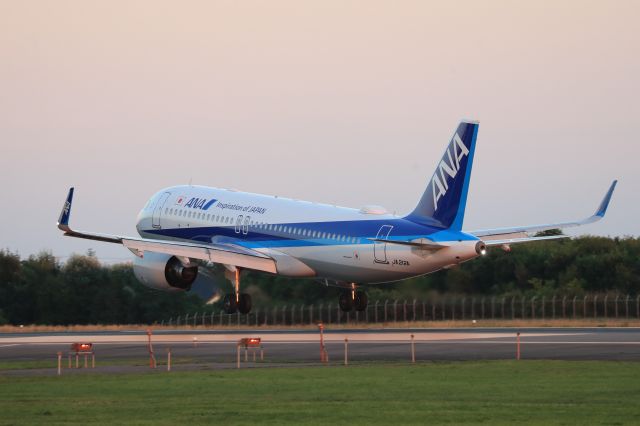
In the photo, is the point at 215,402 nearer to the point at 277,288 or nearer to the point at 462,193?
the point at 462,193

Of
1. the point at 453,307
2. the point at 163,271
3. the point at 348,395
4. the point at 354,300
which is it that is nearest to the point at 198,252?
the point at 163,271

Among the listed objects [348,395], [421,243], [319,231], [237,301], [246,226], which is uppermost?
[246,226]

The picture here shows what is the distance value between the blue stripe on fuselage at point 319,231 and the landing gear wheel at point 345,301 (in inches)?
155

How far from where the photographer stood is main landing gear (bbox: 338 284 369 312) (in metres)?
64.2

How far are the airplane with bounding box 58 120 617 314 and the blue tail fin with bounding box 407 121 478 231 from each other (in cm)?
4

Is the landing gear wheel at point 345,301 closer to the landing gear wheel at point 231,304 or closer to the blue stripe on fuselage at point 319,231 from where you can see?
the blue stripe on fuselage at point 319,231

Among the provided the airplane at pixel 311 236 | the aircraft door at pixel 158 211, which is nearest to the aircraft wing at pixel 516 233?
the airplane at pixel 311 236

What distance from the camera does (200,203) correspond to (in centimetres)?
6775

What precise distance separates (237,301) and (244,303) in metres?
0.34

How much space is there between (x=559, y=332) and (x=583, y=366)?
18731mm

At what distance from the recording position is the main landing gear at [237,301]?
213 feet

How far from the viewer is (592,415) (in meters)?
29.0

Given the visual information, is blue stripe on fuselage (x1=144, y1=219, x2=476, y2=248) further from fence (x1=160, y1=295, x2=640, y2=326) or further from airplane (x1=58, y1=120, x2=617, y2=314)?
fence (x1=160, y1=295, x2=640, y2=326)

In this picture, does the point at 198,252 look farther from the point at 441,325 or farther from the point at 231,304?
the point at 441,325
